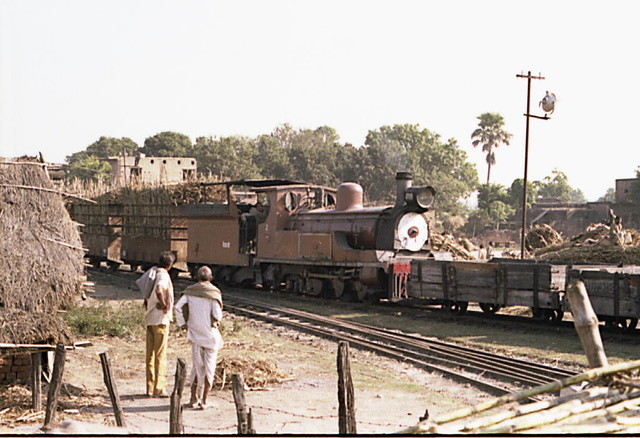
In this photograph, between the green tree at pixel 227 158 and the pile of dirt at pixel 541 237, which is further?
the green tree at pixel 227 158

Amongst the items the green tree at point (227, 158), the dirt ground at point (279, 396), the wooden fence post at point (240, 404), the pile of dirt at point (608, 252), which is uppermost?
the green tree at point (227, 158)

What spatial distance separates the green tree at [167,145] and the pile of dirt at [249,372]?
80.7 metres

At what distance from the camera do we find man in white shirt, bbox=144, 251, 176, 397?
9883 mm

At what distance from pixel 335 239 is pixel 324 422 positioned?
11.5m

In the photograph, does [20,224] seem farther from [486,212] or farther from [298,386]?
[486,212]

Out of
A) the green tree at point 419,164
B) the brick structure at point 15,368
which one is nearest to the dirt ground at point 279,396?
the brick structure at point 15,368

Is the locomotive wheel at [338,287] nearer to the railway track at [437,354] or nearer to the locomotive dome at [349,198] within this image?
the locomotive dome at [349,198]

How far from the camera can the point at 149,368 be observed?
32.7 feet

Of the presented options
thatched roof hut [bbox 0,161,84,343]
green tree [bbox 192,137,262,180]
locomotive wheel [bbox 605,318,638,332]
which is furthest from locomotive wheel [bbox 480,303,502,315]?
green tree [bbox 192,137,262,180]

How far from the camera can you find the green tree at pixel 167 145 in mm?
92188

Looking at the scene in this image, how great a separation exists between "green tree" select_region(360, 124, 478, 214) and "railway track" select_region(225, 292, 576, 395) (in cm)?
4814

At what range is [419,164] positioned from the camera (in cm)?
7525

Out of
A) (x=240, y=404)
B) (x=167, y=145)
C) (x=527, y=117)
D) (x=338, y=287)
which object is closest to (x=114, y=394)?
(x=240, y=404)

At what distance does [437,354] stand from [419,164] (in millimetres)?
63387
